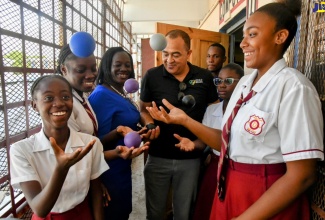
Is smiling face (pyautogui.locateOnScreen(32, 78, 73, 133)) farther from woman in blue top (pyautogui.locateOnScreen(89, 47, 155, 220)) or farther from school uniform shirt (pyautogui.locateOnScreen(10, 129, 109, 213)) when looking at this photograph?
woman in blue top (pyautogui.locateOnScreen(89, 47, 155, 220))

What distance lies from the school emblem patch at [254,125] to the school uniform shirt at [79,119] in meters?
0.85

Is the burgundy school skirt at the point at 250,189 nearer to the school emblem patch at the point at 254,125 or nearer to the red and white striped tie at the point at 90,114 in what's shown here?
the school emblem patch at the point at 254,125

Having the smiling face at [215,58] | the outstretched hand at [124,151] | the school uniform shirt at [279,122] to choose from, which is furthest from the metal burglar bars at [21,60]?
the smiling face at [215,58]

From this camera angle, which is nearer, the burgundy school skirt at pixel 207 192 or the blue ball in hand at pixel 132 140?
the blue ball in hand at pixel 132 140

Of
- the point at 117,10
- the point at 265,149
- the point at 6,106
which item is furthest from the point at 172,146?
the point at 117,10

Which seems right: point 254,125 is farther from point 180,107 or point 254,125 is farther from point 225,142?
point 180,107

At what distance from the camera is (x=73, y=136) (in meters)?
1.17

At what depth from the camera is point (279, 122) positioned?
34.6 inches

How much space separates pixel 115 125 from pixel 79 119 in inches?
11.7

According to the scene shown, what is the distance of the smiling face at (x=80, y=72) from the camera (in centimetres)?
135

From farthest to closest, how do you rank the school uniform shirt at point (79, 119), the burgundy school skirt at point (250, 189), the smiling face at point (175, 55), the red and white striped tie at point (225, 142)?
the smiling face at point (175, 55) → the school uniform shirt at point (79, 119) → the red and white striped tie at point (225, 142) → the burgundy school skirt at point (250, 189)

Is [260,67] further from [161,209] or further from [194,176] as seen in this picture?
[161,209]

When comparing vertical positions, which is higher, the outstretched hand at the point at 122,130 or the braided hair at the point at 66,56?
the braided hair at the point at 66,56

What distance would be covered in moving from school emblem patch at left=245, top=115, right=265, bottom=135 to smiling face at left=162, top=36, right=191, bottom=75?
0.97 meters
